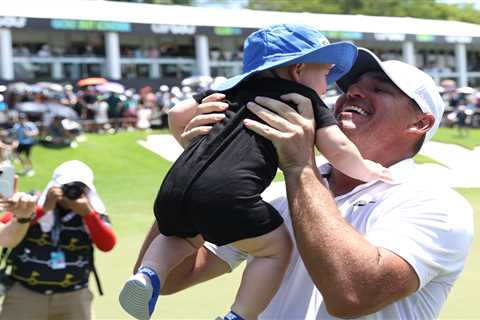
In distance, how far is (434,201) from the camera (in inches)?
106

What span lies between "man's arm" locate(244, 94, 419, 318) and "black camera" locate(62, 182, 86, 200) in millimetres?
3498

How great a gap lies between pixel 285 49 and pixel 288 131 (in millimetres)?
389

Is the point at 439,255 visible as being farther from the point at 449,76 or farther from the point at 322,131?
the point at 449,76

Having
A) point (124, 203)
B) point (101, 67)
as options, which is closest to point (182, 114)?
point (124, 203)

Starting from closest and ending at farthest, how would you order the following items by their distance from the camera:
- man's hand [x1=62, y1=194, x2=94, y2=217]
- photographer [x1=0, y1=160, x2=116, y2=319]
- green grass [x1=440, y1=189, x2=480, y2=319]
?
photographer [x1=0, y1=160, x2=116, y2=319], man's hand [x1=62, y1=194, x2=94, y2=217], green grass [x1=440, y1=189, x2=480, y2=319]

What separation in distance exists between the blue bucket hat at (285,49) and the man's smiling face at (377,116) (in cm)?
27

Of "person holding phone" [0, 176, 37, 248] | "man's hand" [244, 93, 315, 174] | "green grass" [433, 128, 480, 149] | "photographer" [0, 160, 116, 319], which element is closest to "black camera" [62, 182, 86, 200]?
"photographer" [0, 160, 116, 319]

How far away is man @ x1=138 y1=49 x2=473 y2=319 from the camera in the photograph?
8.18ft

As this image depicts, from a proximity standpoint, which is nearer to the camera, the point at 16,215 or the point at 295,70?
the point at 295,70

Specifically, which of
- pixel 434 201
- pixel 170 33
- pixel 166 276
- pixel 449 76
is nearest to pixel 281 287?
pixel 166 276

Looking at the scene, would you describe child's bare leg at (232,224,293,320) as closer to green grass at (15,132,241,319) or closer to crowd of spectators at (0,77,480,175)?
green grass at (15,132,241,319)

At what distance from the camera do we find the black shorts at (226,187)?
270 cm

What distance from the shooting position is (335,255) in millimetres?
2475

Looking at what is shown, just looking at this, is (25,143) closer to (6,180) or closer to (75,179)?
(75,179)
